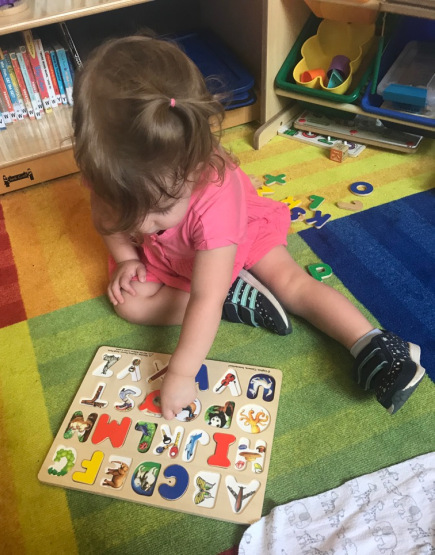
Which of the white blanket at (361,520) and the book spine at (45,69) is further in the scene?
the book spine at (45,69)

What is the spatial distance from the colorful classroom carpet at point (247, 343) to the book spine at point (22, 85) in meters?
0.28

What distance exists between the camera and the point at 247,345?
2.85ft

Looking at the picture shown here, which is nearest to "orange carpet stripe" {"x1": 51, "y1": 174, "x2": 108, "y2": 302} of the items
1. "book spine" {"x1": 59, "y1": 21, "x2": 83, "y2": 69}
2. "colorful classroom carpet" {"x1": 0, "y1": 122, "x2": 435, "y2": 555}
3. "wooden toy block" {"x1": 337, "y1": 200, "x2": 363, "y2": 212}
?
"colorful classroom carpet" {"x1": 0, "y1": 122, "x2": 435, "y2": 555}

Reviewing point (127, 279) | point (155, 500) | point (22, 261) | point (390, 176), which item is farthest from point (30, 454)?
point (390, 176)

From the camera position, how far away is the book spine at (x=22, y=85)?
52.1 inches

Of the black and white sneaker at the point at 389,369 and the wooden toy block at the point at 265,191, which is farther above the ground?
the black and white sneaker at the point at 389,369

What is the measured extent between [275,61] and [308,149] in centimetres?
24

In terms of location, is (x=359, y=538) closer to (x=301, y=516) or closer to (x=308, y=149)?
(x=301, y=516)

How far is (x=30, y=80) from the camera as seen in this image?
1371mm

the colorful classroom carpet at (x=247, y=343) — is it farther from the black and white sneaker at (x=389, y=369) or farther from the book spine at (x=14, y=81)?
the book spine at (x=14, y=81)

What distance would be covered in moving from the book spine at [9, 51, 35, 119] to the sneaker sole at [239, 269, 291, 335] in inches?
35.8

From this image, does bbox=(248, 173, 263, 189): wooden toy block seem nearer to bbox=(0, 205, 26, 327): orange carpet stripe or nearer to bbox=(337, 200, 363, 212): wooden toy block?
bbox=(337, 200, 363, 212): wooden toy block

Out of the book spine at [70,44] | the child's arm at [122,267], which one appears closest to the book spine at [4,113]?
the book spine at [70,44]

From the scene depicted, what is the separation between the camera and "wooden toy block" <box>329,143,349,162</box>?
1.25m
